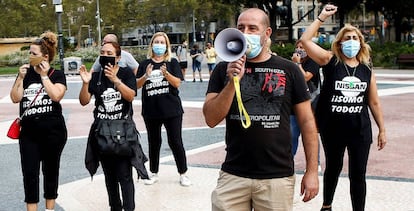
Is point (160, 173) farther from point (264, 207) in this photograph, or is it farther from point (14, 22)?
point (14, 22)

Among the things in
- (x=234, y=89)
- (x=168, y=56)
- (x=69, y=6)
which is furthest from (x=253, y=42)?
(x=69, y=6)

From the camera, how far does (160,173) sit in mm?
7375

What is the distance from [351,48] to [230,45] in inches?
93.9

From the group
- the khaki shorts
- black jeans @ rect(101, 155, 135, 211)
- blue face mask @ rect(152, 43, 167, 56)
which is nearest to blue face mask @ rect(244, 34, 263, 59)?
the khaki shorts

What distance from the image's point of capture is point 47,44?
522cm

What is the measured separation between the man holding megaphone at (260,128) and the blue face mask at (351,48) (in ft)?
5.93

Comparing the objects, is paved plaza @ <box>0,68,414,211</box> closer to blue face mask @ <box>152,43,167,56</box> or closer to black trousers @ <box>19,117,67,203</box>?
black trousers @ <box>19,117,67,203</box>

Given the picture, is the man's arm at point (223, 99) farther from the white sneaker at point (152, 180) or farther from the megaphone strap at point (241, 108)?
the white sneaker at point (152, 180)

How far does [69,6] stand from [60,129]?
6159 centimetres

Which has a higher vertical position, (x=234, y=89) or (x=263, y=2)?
(x=263, y=2)

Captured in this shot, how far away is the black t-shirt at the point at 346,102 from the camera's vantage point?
A: 500 centimetres

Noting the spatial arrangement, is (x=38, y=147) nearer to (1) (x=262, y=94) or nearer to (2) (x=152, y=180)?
(2) (x=152, y=180)

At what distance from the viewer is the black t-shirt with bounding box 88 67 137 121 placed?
514 cm

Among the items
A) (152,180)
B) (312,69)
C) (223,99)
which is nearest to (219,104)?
(223,99)
